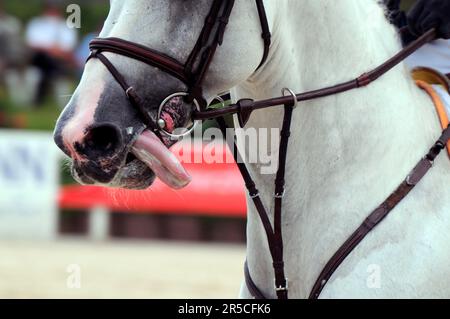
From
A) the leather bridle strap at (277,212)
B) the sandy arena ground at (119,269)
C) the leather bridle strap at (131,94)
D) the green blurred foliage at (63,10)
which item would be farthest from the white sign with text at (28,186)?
the leather bridle strap at (131,94)

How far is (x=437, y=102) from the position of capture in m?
3.94

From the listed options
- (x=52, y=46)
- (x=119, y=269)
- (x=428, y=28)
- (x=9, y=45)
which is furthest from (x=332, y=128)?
(x=9, y=45)

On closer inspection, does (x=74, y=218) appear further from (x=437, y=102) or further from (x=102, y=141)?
(x=102, y=141)

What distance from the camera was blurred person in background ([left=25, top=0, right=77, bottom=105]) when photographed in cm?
1688

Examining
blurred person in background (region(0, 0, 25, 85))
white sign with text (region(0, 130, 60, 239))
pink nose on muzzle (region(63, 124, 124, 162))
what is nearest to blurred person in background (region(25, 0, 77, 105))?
blurred person in background (region(0, 0, 25, 85))

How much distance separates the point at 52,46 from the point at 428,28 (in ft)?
45.0

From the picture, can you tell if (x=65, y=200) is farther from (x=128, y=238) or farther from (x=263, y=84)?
(x=263, y=84)

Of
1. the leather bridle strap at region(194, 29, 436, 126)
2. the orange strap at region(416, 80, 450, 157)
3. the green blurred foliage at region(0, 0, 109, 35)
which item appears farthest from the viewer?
the green blurred foliage at region(0, 0, 109, 35)

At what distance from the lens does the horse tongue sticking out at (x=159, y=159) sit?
3.30 meters

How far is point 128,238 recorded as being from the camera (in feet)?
44.0

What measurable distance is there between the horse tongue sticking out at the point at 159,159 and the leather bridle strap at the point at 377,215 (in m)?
0.73

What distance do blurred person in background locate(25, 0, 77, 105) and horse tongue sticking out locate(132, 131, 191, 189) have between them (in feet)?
45.6

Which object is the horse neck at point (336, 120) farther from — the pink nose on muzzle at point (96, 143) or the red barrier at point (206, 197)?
the red barrier at point (206, 197)

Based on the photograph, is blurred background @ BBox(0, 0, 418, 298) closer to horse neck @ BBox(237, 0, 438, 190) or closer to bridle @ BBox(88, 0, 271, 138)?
horse neck @ BBox(237, 0, 438, 190)
